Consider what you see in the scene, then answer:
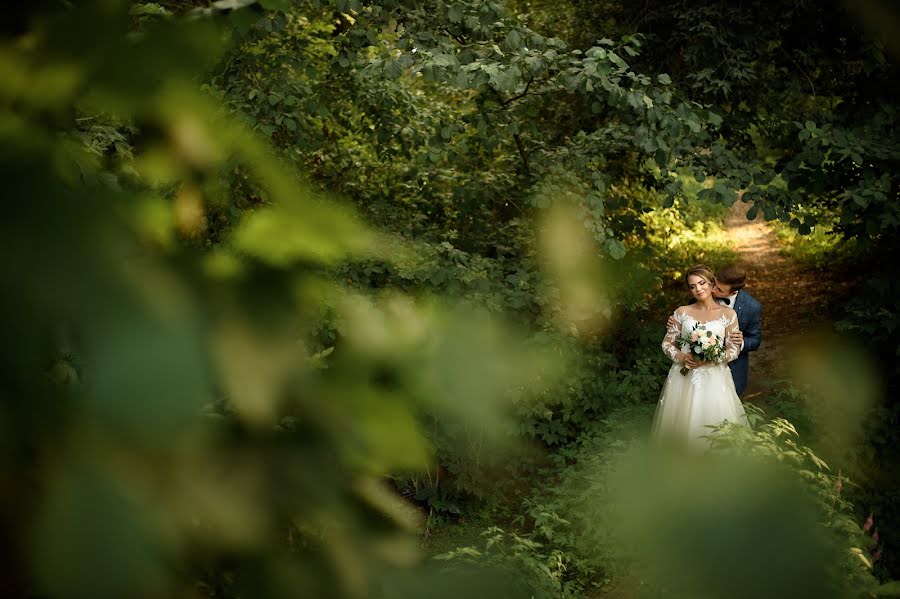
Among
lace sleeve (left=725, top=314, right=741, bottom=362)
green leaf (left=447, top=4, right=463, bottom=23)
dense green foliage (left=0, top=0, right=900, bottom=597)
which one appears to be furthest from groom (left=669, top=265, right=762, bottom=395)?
dense green foliage (left=0, top=0, right=900, bottom=597)

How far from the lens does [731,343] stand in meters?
6.52

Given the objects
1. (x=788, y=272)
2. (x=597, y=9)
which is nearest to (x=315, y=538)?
(x=597, y=9)

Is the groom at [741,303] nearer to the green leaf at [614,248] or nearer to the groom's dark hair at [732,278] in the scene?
the groom's dark hair at [732,278]

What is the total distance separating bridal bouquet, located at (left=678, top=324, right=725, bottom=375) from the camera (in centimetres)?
632

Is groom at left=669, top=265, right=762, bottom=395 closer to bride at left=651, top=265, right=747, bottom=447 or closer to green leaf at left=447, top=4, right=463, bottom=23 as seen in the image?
bride at left=651, top=265, right=747, bottom=447

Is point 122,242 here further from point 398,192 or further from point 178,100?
point 398,192

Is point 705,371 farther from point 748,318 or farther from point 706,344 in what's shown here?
point 748,318

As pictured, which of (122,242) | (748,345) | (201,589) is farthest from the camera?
(748,345)

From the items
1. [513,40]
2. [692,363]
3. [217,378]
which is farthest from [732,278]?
[217,378]

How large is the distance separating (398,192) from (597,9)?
12.8ft

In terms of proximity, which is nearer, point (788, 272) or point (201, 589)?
point (201, 589)

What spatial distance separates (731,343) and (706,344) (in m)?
0.36

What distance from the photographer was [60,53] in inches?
20.1

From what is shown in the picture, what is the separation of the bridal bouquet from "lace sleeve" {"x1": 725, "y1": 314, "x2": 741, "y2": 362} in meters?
0.07
